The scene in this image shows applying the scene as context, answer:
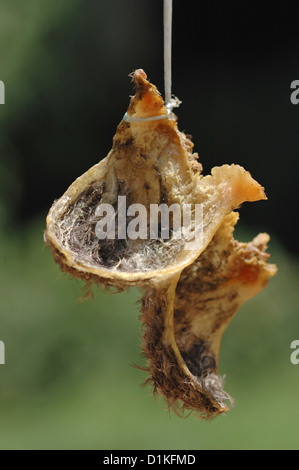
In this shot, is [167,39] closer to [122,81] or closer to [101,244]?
[101,244]

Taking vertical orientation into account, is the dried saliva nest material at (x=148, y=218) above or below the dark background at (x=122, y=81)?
below

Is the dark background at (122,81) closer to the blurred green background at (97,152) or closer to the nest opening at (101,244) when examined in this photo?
the blurred green background at (97,152)

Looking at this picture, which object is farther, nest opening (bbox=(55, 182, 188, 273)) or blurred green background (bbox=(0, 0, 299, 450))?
blurred green background (bbox=(0, 0, 299, 450))

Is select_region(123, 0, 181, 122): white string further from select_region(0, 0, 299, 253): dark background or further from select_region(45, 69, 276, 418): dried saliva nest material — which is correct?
select_region(0, 0, 299, 253): dark background

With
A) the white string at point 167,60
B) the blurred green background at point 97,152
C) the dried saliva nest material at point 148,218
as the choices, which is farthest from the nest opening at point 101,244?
the blurred green background at point 97,152

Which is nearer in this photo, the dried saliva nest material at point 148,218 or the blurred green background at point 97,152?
the dried saliva nest material at point 148,218

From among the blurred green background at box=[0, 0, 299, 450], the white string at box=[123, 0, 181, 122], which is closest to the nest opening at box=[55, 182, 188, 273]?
the white string at box=[123, 0, 181, 122]

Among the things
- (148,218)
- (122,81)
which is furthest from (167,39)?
(122,81)

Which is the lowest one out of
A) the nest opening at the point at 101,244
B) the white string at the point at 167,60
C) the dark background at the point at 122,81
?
the nest opening at the point at 101,244
